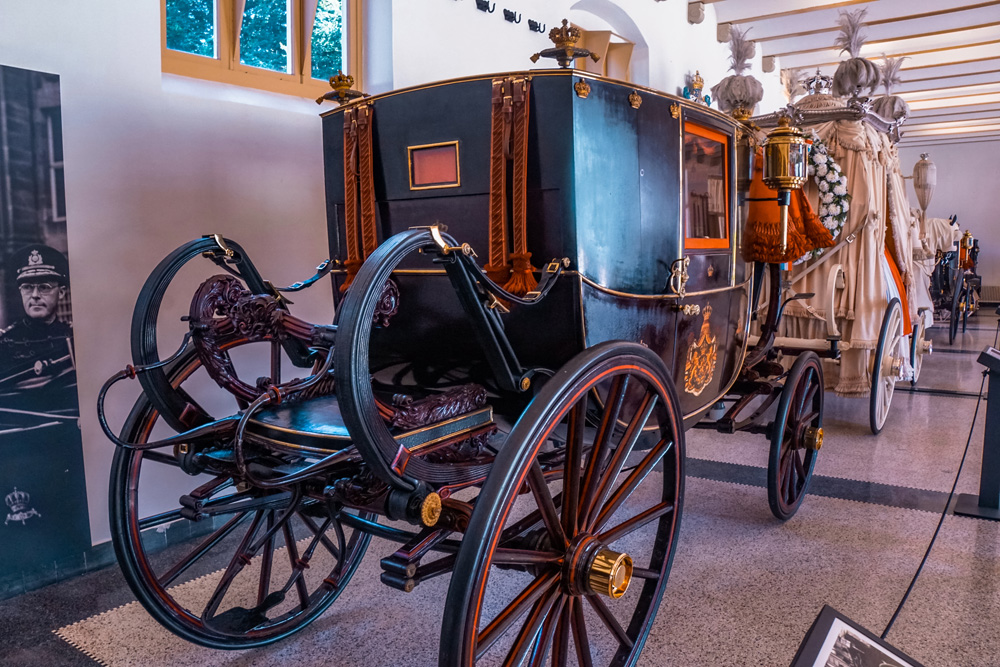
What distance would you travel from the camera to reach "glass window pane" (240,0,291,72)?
3.06 metres

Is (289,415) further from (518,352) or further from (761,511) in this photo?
(761,511)

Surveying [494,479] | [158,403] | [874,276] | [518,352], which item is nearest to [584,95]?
[518,352]

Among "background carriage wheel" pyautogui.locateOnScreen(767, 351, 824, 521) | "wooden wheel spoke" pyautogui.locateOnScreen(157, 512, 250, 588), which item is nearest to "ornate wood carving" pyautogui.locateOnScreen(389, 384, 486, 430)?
"wooden wheel spoke" pyautogui.locateOnScreen(157, 512, 250, 588)

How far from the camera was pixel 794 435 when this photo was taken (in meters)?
3.10

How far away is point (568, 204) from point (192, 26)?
1937mm

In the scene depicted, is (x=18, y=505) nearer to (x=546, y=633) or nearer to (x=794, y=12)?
(x=546, y=633)

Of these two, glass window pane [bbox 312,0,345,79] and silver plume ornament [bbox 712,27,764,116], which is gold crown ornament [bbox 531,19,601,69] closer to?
glass window pane [bbox 312,0,345,79]

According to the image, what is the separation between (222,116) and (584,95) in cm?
167

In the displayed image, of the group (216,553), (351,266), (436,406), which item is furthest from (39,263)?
(436,406)

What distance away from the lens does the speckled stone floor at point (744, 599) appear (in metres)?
2.17

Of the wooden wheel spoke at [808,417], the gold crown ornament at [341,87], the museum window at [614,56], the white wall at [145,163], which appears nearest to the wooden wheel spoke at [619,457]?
the gold crown ornament at [341,87]

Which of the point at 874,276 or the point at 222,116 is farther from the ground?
the point at 222,116

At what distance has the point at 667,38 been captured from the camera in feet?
19.7

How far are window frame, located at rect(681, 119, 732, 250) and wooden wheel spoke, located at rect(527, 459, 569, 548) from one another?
102 centimetres
